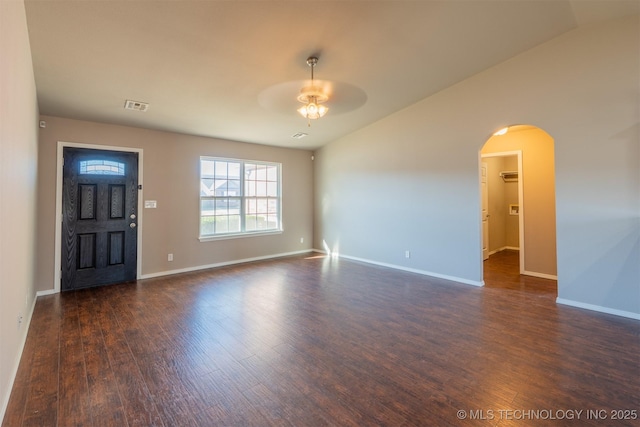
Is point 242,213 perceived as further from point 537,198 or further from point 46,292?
point 537,198

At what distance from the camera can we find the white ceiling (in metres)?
2.49

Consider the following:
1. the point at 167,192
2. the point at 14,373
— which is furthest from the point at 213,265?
the point at 14,373

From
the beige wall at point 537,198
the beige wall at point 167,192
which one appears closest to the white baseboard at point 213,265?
the beige wall at point 167,192

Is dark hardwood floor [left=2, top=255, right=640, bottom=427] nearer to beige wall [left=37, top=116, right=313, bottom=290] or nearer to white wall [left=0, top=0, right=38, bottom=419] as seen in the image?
white wall [left=0, top=0, right=38, bottom=419]

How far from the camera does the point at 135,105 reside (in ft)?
12.8

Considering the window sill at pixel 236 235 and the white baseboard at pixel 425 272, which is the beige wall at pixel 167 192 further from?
the white baseboard at pixel 425 272

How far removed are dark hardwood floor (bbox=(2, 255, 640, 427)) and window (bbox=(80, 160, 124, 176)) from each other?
1800mm

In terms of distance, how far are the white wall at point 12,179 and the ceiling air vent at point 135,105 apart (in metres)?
1.20

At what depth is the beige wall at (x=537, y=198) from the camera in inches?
192

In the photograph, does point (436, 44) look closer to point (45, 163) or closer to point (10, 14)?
point (10, 14)

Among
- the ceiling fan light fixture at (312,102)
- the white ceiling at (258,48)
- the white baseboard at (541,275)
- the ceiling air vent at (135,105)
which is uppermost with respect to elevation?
the white ceiling at (258,48)

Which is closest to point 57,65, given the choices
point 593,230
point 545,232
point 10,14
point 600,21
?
point 10,14

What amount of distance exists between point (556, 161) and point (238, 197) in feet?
17.2

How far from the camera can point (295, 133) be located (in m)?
5.77
